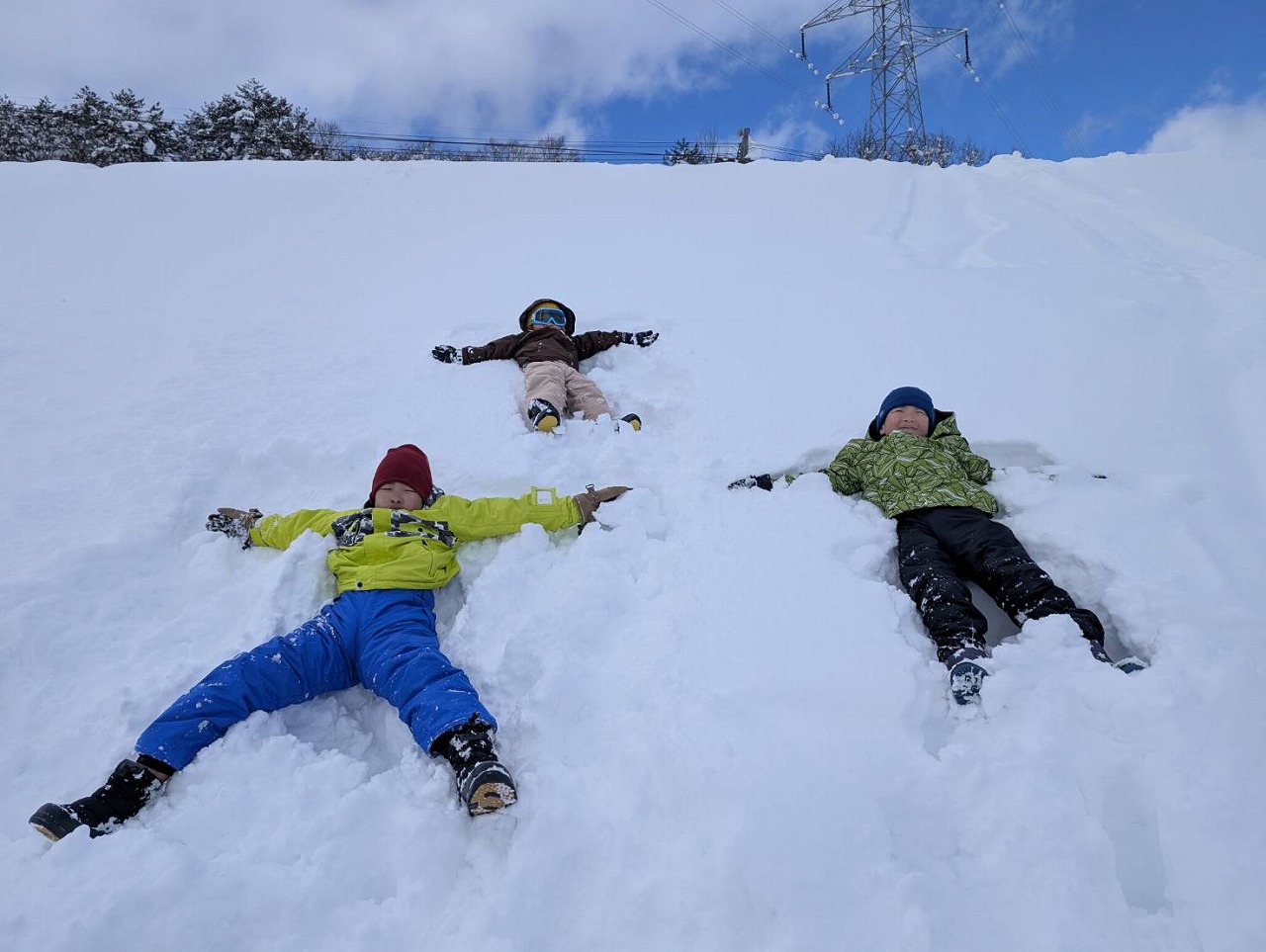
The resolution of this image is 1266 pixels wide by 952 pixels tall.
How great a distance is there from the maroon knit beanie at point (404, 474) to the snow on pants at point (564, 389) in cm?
119

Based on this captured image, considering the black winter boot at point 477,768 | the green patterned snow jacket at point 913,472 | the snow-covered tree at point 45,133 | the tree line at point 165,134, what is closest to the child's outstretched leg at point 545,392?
the green patterned snow jacket at point 913,472

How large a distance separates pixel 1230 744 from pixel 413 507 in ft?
9.46

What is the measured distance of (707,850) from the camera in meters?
1.47

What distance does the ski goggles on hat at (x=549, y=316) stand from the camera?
530cm

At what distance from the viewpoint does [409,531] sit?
8.84ft

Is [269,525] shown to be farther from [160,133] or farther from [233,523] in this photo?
[160,133]

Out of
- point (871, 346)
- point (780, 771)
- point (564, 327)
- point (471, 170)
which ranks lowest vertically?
point (780, 771)

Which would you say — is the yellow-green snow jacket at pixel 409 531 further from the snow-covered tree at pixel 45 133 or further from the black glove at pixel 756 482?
the snow-covered tree at pixel 45 133

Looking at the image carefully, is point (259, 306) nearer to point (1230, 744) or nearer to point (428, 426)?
point (428, 426)

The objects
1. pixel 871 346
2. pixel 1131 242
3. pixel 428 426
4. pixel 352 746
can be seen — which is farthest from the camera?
pixel 1131 242

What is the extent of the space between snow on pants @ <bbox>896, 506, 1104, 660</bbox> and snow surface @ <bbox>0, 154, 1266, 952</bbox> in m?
0.12

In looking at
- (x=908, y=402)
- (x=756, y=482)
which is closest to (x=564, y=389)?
(x=756, y=482)

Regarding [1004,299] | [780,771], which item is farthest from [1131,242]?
[780,771]

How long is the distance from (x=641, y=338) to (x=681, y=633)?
134 inches
